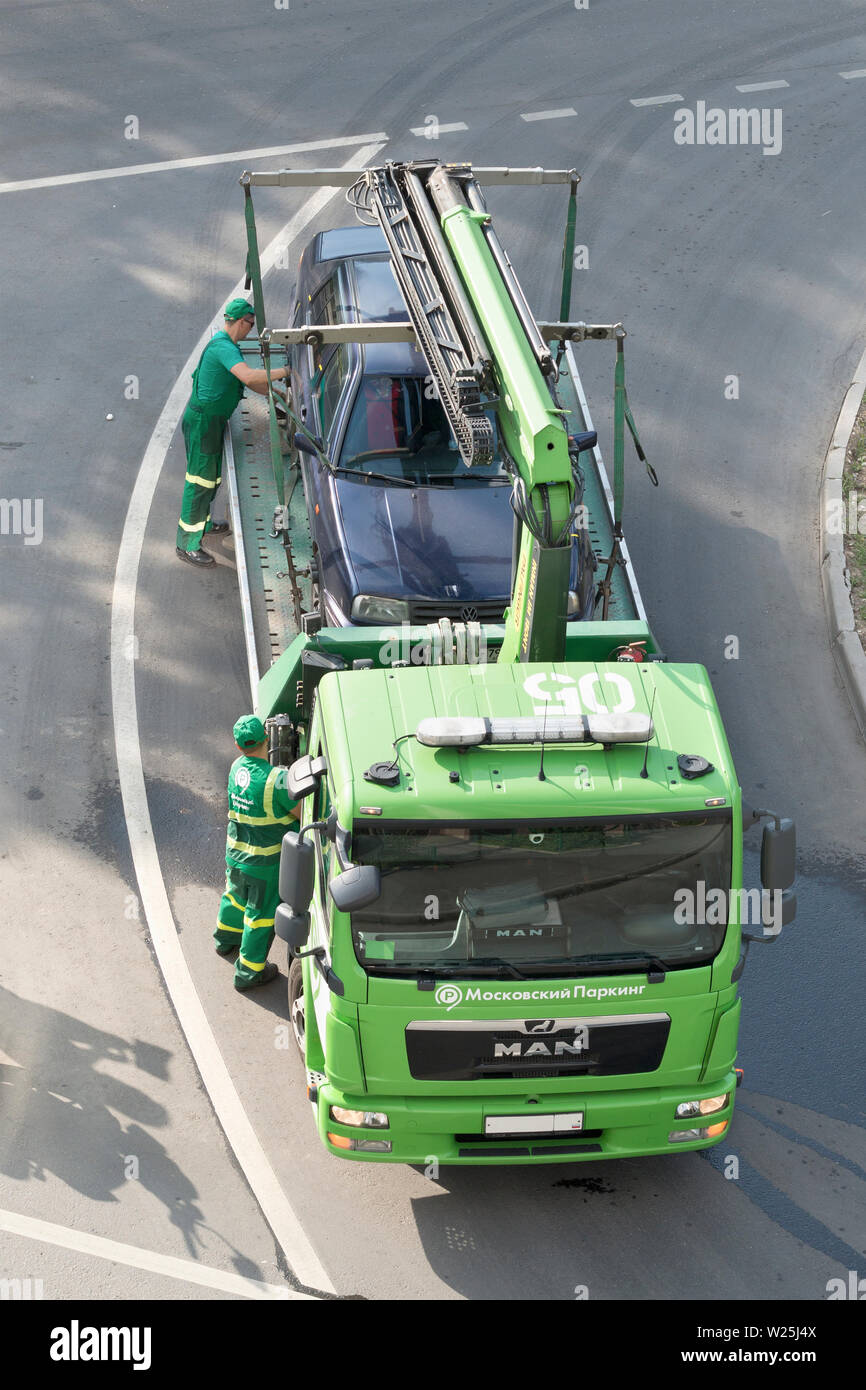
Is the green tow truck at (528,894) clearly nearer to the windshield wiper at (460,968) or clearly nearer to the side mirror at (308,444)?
the windshield wiper at (460,968)

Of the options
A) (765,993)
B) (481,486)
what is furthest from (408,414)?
(765,993)

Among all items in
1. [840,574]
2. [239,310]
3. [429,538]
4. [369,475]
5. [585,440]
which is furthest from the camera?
[840,574]

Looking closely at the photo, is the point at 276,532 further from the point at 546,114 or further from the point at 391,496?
the point at 546,114

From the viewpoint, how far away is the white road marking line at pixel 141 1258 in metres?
7.96

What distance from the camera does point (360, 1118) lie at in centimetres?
780

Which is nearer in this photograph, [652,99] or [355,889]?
[355,889]

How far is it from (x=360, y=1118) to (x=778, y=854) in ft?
7.64

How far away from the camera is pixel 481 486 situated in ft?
36.2

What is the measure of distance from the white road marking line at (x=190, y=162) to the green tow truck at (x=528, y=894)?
33.8 feet

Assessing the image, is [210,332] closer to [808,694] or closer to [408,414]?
[408,414]

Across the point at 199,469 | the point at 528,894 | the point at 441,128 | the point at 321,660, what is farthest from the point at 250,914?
the point at 441,128

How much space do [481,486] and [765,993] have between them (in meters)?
3.80

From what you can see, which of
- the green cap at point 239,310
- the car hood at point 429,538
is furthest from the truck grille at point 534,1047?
the green cap at point 239,310

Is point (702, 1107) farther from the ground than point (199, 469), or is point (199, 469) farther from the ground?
point (199, 469)
